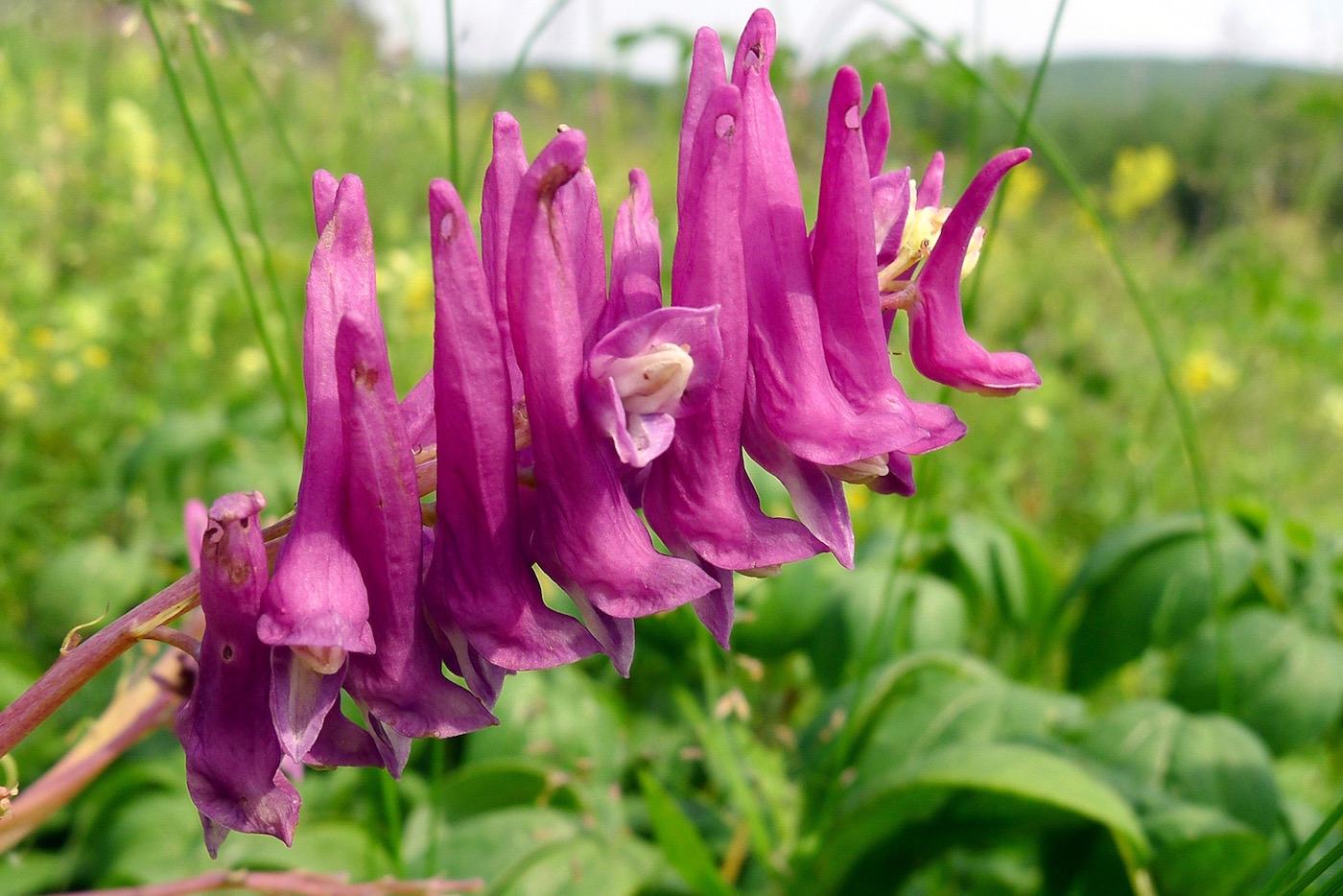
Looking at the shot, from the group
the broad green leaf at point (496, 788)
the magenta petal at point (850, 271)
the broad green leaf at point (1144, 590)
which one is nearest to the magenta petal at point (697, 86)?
the magenta petal at point (850, 271)

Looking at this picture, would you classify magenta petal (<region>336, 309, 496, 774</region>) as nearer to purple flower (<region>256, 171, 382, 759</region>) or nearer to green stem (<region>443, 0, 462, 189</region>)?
purple flower (<region>256, 171, 382, 759</region>)

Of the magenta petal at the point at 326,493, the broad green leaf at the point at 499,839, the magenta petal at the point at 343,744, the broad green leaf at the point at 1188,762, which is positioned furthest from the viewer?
the broad green leaf at the point at 1188,762

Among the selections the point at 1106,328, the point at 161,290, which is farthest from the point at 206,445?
the point at 1106,328

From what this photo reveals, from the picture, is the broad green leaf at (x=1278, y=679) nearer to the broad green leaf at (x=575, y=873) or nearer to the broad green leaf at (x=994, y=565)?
the broad green leaf at (x=994, y=565)

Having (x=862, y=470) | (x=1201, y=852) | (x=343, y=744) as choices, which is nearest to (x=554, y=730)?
(x=1201, y=852)

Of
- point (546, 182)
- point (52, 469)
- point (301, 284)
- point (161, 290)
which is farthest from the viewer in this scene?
point (301, 284)

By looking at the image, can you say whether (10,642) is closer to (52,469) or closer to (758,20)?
(52,469)

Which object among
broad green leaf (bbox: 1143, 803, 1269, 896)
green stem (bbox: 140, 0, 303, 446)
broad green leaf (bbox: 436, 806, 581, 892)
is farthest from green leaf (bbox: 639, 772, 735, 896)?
green stem (bbox: 140, 0, 303, 446)
